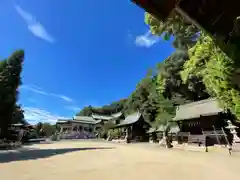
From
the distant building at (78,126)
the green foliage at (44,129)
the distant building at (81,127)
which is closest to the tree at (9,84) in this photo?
the distant building at (81,127)

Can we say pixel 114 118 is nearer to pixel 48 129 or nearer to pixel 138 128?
pixel 138 128

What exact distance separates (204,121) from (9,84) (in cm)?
2050

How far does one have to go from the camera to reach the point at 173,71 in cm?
3428

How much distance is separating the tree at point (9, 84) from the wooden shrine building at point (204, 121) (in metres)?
17.8

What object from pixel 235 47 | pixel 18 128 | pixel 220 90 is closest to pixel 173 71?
pixel 220 90

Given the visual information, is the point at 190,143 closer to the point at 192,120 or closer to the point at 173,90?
the point at 192,120

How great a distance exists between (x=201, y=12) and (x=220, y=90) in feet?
22.0

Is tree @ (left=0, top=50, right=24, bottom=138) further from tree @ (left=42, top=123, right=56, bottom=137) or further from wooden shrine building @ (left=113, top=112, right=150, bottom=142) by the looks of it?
tree @ (left=42, top=123, right=56, bottom=137)

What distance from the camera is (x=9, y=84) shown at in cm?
2312

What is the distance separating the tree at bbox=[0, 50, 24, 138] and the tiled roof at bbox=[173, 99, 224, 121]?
17.9m

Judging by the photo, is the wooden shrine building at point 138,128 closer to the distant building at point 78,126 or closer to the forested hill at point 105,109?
the distant building at point 78,126

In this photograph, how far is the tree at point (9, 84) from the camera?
2117cm

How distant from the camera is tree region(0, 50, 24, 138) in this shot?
21.2 metres

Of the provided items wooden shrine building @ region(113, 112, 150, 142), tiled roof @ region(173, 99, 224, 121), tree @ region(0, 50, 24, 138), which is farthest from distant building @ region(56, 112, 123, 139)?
tiled roof @ region(173, 99, 224, 121)
